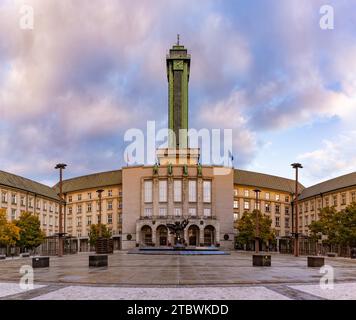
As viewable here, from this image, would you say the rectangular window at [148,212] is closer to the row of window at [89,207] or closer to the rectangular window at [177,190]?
the rectangular window at [177,190]

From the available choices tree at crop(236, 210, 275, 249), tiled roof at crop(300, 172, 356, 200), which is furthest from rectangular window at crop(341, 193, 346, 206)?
tree at crop(236, 210, 275, 249)

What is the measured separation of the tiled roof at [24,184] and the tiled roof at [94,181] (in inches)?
436

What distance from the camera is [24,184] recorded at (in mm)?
95625

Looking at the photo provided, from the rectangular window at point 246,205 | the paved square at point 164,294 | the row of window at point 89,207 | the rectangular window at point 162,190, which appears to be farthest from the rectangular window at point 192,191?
the paved square at point 164,294

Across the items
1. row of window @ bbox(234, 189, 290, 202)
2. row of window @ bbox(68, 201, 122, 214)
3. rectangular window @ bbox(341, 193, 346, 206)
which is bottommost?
row of window @ bbox(68, 201, 122, 214)

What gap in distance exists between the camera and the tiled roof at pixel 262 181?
117531mm

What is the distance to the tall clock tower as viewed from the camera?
11244 cm

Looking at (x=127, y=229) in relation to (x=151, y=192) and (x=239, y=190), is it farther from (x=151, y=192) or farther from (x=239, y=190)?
(x=239, y=190)

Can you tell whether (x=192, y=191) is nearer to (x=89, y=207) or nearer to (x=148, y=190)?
(x=148, y=190)

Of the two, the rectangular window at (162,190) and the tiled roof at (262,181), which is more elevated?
the tiled roof at (262,181)

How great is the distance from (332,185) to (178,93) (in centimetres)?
4298

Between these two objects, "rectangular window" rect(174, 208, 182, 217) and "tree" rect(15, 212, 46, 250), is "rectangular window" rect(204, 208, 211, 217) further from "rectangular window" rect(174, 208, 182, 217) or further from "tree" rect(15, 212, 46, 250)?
"tree" rect(15, 212, 46, 250)

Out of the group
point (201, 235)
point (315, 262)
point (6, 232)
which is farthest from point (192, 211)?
point (315, 262)

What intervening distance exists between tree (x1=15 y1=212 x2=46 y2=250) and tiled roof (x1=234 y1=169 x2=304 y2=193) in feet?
183
